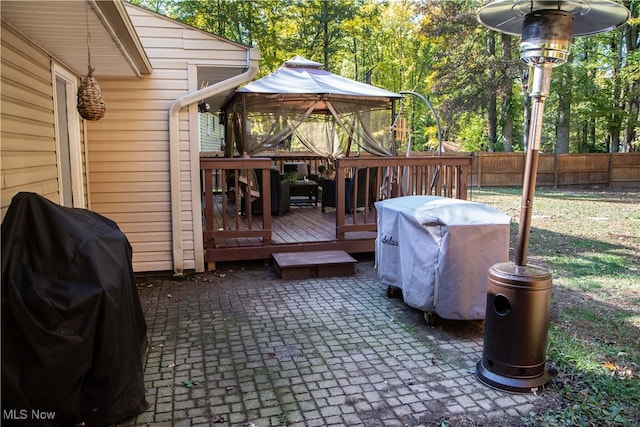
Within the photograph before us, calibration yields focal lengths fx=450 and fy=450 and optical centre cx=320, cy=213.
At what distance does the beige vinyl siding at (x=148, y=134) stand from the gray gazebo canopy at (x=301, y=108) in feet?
5.54

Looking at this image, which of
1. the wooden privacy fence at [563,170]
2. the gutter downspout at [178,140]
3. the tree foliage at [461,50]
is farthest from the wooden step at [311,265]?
the tree foliage at [461,50]

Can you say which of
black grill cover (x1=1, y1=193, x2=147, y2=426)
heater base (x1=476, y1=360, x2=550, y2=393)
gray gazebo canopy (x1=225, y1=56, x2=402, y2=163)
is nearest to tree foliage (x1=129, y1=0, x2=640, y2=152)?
gray gazebo canopy (x1=225, y1=56, x2=402, y2=163)

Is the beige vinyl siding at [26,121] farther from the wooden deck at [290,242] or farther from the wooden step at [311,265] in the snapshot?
the wooden step at [311,265]

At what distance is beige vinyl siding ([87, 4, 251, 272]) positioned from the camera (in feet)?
16.8

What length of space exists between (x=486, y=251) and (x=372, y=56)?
75.4 feet

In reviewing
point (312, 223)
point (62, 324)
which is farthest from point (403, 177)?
point (62, 324)

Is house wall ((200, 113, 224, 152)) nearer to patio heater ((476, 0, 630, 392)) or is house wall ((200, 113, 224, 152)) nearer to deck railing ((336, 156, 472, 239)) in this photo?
deck railing ((336, 156, 472, 239))

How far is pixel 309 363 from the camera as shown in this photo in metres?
3.20

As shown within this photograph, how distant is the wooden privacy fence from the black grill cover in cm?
1561

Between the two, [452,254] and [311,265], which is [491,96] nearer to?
[311,265]

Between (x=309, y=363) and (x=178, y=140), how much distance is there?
10.6 ft

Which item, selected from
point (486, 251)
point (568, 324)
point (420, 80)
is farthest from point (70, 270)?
point (420, 80)

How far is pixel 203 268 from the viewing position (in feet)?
18.2

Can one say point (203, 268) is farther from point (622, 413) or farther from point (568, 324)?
point (622, 413)
